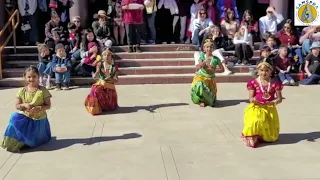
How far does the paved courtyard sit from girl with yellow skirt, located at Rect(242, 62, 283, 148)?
144 mm

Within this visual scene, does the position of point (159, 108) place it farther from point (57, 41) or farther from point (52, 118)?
point (57, 41)

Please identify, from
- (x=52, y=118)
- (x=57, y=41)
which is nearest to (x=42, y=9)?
(x=57, y=41)

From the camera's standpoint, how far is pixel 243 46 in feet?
39.4

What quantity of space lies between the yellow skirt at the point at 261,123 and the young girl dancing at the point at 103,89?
9.32 feet

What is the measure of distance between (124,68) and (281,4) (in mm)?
4886

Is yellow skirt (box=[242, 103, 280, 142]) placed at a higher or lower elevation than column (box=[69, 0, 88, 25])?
lower

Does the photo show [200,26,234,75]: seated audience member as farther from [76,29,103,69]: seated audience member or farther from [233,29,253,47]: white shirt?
[76,29,103,69]: seated audience member

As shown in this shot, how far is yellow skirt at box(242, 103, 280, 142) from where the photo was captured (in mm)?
6043

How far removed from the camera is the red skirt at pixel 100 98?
8.02 meters

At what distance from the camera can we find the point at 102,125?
7332 mm

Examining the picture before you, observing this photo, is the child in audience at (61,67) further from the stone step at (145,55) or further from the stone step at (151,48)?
the stone step at (151,48)

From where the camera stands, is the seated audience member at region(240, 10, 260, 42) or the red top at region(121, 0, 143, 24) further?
the seated audience member at region(240, 10, 260, 42)

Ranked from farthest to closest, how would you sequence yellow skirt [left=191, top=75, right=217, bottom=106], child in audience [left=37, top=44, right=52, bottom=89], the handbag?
child in audience [left=37, top=44, right=52, bottom=89]
yellow skirt [left=191, top=75, right=217, bottom=106]
the handbag

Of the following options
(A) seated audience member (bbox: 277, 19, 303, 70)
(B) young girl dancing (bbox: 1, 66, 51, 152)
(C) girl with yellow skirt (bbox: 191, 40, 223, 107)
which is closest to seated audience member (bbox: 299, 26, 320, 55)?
(A) seated audience member (bbox: 277, 19, 303, 70)
